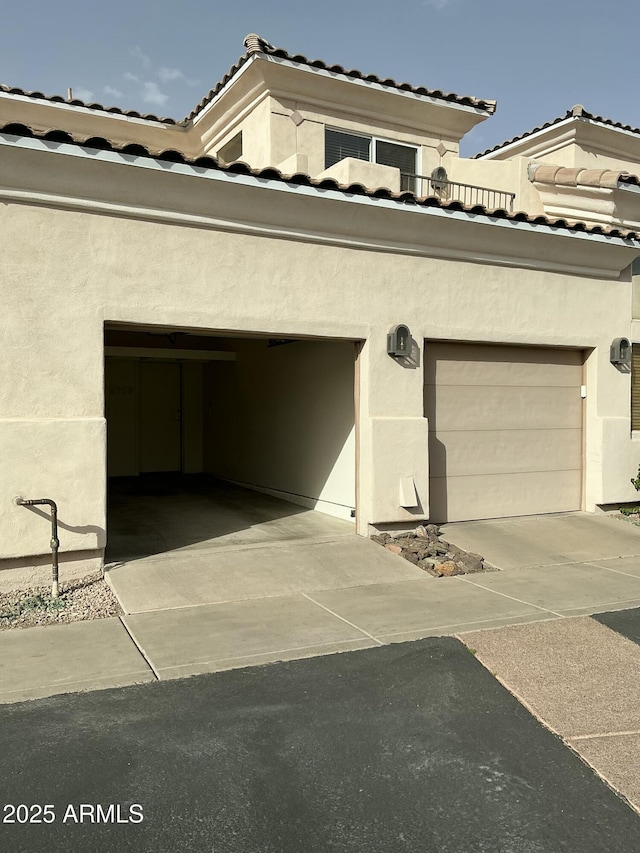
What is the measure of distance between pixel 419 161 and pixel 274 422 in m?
5.29

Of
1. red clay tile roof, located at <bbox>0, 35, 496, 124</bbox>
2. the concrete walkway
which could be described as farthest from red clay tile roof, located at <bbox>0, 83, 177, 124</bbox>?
the concrete walkway

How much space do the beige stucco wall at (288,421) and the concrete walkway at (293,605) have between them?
1.98 metres

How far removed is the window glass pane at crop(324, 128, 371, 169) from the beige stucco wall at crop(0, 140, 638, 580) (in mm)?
3990

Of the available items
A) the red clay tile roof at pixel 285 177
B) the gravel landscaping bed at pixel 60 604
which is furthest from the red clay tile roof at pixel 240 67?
the gravel landscaping bed at pixel 60 604

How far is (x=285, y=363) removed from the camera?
39.4 feet

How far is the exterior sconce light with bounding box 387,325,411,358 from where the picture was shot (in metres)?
8.77

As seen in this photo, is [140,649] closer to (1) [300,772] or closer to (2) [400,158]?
(1) [300,772]

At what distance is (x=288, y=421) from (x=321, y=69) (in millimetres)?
5539

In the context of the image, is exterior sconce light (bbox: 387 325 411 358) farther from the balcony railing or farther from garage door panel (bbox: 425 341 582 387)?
the balcony railing

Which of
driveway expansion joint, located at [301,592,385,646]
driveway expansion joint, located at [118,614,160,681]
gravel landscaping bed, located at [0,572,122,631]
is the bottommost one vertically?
driveway expansion joint, located at [301,592,385,646]

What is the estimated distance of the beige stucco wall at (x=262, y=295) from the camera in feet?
22.2

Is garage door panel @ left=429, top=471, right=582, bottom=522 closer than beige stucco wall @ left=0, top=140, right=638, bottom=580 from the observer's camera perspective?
No

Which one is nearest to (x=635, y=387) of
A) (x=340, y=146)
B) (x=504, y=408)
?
(x=504, y=408)

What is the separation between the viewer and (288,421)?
11.9 m
